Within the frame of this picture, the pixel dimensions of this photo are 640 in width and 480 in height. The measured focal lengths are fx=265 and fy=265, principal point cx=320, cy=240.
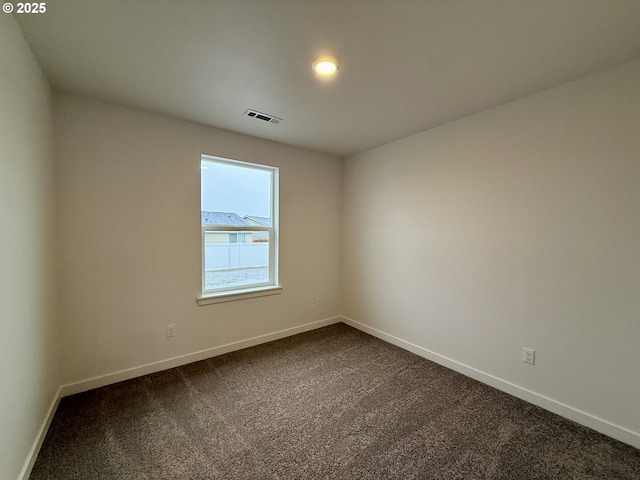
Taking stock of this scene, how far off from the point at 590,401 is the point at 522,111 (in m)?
2.21

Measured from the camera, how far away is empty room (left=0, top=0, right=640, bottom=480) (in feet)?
4.78

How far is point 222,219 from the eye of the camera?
3004 mm

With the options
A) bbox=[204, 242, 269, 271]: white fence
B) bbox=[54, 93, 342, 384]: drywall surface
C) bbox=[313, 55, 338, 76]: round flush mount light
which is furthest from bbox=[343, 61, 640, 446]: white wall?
bbox=[54, 93, 342, 384]: drywall surface

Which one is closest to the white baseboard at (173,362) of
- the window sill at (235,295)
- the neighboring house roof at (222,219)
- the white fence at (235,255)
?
the window sill at (235,295)

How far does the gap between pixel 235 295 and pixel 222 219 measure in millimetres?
870

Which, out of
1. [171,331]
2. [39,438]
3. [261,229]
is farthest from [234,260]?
[39,438]

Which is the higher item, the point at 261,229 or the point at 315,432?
the point at 261,229

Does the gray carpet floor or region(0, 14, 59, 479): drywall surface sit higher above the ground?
region(0, 14, 59, 479): drywall surface

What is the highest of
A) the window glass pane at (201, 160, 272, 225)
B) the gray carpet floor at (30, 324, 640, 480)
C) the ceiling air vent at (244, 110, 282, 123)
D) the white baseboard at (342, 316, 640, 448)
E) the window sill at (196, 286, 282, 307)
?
the ceiling air vent at (244, 110, 282, 123)

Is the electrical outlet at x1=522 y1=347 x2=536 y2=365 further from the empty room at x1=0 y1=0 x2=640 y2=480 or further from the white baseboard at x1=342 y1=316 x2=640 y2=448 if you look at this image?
the white baseboard at x1=342 y1=316 x2=640 y2=448

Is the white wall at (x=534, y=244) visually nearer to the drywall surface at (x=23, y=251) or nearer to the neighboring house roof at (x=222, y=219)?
the neighboring house roof at (x=222, y=219)

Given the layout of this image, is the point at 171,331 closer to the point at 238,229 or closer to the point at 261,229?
the point at 238,229

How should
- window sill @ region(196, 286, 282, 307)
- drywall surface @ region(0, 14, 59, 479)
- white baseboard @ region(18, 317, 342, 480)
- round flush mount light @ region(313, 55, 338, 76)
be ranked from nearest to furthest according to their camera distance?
1. drywall surface @ region(0, 14, 59, 479)
2. white baseboard @ region(18, 317, 342, 480)
3. round flush mount light @ region(313, 55, 338, 76)
4. window sill @ region(196, 286, 282, 307)

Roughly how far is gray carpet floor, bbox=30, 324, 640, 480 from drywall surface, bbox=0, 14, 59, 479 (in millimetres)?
368
